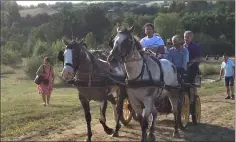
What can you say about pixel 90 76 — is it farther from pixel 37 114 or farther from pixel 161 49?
pixel 37 114

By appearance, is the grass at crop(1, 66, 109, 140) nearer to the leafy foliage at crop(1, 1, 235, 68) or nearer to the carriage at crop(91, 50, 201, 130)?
the carriage at crop(91, 50, 201, 130)

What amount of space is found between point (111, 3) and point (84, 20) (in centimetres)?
1625

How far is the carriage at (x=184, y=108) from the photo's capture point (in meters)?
10.3

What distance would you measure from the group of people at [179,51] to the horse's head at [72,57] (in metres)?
1.45

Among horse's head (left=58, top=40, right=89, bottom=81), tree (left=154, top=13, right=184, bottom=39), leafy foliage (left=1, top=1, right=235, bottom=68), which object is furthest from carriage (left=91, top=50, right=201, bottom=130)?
tree (left=154, top=13, right=184, bottom=39)

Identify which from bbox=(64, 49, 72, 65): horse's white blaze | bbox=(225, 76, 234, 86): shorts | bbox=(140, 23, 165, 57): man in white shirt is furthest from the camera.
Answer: bbox=(225, 76, 234, 86): shorts

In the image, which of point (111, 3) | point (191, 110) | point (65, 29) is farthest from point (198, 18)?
point (191, 110)

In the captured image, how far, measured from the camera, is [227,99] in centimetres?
1677

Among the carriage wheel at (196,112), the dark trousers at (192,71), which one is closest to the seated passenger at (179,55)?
the dark trousers at (192,71)

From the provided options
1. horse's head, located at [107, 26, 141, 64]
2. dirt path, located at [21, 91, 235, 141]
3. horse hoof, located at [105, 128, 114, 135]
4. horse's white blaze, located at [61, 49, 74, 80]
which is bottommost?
dirt path, located at [21, 91, 235, 141]

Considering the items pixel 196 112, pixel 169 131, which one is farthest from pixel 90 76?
pixel 196 112

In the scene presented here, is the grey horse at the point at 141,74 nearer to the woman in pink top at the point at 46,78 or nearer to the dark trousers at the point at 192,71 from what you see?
the dark trousers at the point at 192,71

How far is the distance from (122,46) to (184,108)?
139 inches

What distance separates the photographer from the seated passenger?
10.1 metres
